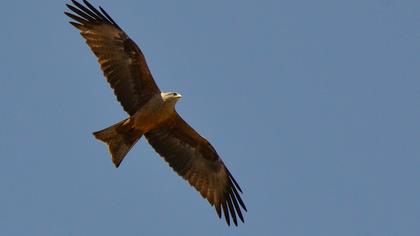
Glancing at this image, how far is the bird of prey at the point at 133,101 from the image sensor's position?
1520 centimetres

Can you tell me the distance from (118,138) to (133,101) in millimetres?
693

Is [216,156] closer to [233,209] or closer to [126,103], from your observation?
[233,209]

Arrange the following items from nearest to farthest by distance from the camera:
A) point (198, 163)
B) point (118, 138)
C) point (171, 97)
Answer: point (171, 97) → point (118, 138) → point (198, 163)

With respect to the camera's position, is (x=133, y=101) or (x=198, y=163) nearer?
(x=133, y=101)

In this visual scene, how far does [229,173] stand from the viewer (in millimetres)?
16578

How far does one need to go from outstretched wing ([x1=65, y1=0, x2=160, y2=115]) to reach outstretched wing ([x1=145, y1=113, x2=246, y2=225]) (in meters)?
0.76

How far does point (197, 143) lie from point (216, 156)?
49 centimetres

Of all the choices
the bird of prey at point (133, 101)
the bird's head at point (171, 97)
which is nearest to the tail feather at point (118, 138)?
the bird of prey at point (133, 101)

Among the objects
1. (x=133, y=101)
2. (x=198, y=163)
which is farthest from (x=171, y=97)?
(x=198, y=163)

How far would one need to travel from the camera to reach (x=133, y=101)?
15406mm

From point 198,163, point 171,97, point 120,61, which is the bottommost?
point 198,163

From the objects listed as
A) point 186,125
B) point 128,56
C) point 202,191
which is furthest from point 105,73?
point 202,191

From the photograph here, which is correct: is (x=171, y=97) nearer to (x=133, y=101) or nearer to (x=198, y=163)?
(x=133, y=101)

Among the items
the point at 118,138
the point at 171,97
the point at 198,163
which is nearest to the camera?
the point at 171,97
